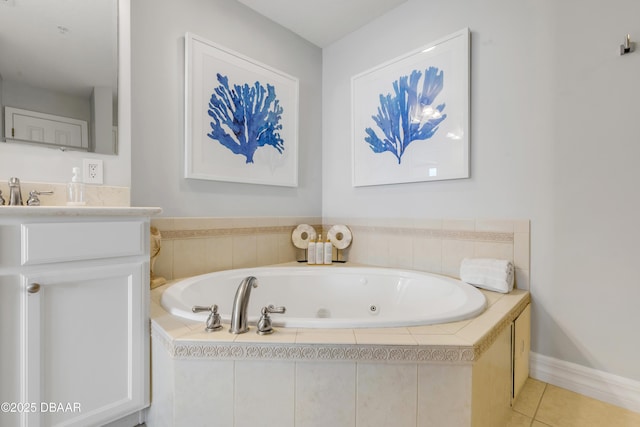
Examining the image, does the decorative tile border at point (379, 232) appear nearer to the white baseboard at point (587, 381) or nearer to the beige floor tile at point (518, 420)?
the white baseboard at point (587, 381)

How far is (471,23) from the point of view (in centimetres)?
183

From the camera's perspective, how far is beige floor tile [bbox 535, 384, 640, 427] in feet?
4.14

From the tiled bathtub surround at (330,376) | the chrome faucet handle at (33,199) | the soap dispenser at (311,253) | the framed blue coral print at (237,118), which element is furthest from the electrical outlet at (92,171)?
the soap dispenser at (311,253)

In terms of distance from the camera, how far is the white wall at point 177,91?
5.59ft

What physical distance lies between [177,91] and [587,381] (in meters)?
2.78

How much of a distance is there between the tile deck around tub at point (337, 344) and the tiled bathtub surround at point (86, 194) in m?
0.79

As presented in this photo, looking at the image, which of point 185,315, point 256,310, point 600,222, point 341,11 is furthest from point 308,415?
point 341,11

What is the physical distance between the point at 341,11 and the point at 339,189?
1.39 metres

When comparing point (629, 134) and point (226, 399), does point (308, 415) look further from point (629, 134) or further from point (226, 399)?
point (629, 134)

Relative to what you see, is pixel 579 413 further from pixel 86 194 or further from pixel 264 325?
pixel 86 194

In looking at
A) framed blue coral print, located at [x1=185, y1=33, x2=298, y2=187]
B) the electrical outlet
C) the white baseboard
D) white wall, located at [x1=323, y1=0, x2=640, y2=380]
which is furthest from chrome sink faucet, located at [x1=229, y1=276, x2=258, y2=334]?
the white baseboard

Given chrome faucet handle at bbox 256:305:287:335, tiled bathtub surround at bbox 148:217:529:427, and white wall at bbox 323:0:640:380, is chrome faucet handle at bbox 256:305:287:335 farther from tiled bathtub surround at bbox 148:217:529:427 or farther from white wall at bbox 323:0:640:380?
white wall at bbox 323:0:640:380

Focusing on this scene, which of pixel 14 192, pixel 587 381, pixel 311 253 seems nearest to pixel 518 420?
pixel 587 381

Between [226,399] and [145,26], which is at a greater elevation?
[145,26]
